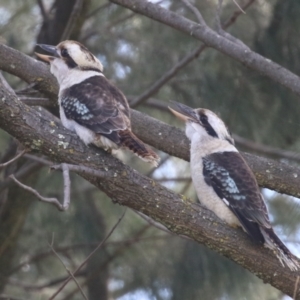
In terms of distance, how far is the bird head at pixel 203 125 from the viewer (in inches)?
137

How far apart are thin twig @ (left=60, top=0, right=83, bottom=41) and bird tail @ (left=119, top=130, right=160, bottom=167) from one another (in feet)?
4.47

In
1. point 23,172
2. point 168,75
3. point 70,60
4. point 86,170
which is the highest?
point 86,170

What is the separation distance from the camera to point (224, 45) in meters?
3.44

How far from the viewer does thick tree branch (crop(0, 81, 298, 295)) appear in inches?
96.8

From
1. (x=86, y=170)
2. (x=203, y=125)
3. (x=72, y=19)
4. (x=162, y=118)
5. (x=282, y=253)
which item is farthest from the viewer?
(x=162, y=118)

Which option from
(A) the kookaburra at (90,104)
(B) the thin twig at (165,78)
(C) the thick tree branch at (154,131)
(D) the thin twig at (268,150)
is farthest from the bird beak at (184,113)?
(D) the thin twig at (268,150)

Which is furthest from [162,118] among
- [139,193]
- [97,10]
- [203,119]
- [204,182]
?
[139,193]

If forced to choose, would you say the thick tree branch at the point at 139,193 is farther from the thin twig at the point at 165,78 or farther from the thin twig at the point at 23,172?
the thin twig at the point at 23,172

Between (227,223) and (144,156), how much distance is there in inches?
18.2

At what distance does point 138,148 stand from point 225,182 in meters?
0.67

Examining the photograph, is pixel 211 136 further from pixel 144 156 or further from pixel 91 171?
pixel 91 171

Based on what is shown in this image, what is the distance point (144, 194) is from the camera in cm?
258

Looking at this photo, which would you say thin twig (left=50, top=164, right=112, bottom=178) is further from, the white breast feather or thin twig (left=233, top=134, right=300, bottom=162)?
thin twig (left=233, top=134, right=300, bottom=162)

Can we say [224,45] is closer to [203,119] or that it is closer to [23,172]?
[203,119]
